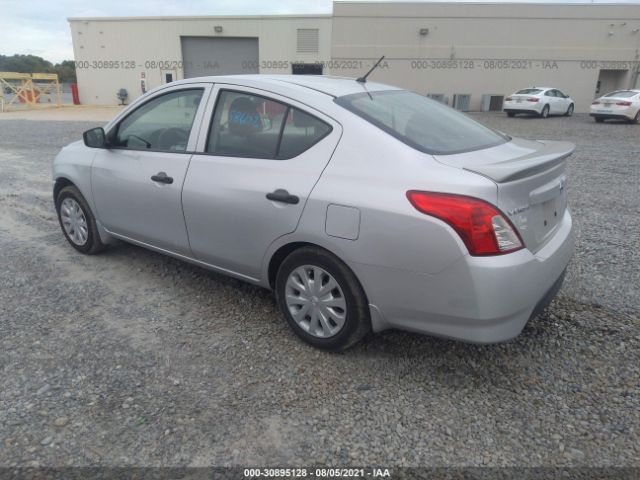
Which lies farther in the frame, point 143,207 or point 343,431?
point 143,207

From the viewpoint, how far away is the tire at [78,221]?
173 inches

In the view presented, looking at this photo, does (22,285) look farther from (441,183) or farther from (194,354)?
(441,183)

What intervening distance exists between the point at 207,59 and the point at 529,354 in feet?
106

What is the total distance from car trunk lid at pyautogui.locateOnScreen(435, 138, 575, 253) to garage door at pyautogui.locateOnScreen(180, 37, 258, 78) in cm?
3084

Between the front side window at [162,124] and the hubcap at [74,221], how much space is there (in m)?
0.91

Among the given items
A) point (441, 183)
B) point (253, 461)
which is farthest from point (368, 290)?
point (253, 461)

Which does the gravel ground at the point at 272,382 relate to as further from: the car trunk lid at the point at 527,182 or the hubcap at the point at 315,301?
the car trunk lid at the point at 527,182

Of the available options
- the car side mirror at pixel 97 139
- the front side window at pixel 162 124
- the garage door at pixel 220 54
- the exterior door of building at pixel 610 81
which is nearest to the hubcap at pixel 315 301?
the front side window at pixel 162 124

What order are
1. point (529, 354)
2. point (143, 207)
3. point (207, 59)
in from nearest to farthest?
point (529, 354)
point (143, 207)
point (207, 59)

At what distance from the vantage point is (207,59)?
31.5m

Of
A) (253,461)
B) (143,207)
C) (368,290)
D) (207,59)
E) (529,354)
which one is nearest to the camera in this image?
(253,461)

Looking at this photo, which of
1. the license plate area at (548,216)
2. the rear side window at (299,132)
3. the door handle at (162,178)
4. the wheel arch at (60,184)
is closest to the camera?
the license plate area at (548,216)

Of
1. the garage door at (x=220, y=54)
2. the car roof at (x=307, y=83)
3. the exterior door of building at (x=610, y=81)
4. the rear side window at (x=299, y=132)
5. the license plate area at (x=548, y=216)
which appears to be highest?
the garage door at (x=220, y=54)

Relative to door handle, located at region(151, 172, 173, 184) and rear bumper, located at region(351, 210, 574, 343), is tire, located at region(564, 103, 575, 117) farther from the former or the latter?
door handle, located at region(151, 172, 173, 184)
